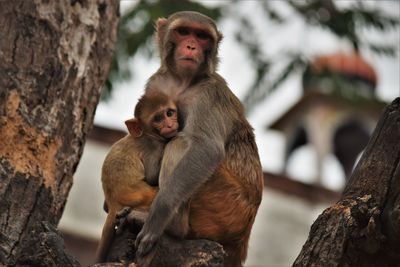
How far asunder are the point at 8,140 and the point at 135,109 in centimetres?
119

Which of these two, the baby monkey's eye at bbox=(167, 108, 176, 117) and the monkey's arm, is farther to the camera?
the baby monkey's eye at bbox=(167, 108, 176, 117)

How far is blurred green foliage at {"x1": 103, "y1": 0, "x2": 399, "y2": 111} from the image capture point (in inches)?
572

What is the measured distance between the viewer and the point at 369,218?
6254 millimetres

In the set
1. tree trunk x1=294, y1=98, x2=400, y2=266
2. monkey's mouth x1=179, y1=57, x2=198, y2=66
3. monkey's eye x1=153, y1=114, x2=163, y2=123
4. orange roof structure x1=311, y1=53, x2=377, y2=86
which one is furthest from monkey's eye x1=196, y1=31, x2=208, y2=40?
orange roof structure x1=311, y1=53, x2=377, y2=86


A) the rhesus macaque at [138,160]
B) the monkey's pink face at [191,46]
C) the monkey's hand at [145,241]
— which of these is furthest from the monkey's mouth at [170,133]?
the monkey's hand at [145,241]

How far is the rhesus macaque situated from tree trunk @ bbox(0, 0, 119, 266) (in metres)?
0.39

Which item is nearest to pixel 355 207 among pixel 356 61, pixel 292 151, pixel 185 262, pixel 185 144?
pixel 185 262

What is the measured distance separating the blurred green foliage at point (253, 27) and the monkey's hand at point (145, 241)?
6.88 m

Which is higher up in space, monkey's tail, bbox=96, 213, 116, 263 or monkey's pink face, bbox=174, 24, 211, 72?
monkey's pink face, bbox=174, 24, 211, 72

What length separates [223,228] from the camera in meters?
7.71

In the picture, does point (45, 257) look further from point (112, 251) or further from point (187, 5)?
point (187, 5)

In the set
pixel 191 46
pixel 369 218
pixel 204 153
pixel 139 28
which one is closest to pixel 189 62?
pixel 191 46

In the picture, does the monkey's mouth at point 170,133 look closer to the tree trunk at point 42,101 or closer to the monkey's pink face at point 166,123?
the monkey's pink face at point 166,123

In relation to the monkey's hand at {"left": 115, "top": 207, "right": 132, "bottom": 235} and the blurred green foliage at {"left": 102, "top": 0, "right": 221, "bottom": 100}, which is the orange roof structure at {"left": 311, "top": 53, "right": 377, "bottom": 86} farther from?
the monkey's hand at {"left": 115, "top": 207, "right": 132, "bottom": 235}
